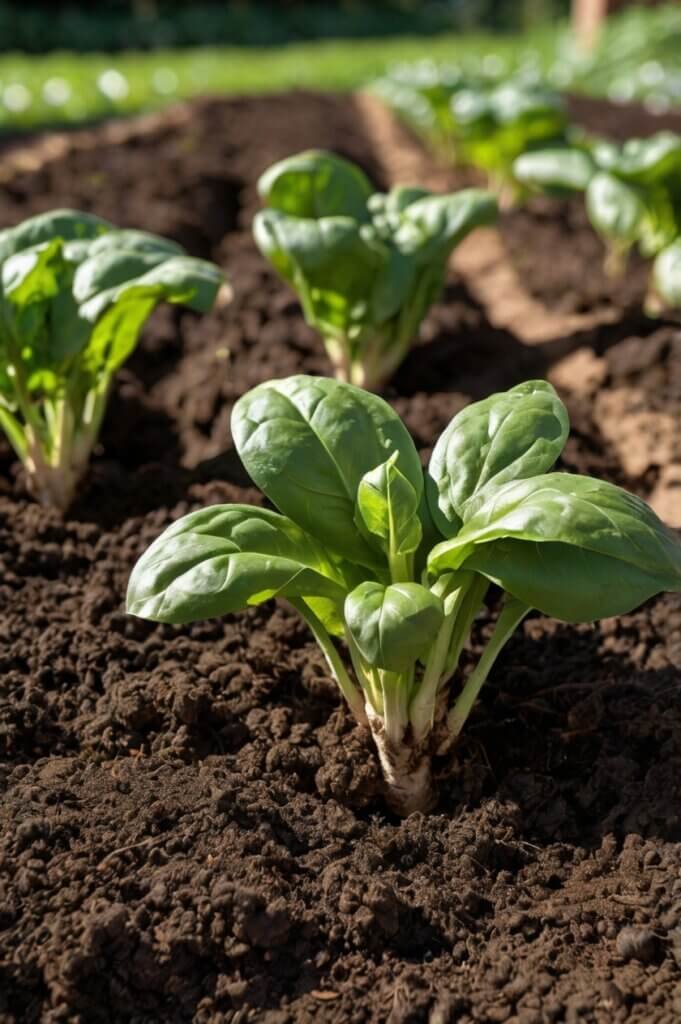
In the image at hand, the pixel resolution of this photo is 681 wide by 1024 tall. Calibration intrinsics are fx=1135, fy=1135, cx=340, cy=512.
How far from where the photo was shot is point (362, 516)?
89.4 inches

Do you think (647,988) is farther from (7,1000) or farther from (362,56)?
(362,56)

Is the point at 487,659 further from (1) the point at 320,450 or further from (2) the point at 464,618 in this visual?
(1) the point at 320,450

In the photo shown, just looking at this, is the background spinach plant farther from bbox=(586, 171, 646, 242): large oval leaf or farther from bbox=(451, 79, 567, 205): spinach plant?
bbox=(451, 79, 567, 205): spinach plant

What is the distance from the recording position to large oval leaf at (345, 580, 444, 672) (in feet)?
6.33

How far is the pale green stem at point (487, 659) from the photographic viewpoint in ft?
7.52

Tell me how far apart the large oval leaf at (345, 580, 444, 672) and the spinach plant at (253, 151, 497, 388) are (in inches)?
71.1

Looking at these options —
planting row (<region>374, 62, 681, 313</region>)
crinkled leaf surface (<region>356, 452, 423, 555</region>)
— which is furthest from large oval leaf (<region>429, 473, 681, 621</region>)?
A: planting row (<region>374, 62, 681, 313</region>)

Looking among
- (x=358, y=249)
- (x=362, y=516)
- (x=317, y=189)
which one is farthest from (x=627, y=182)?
(x=362, y=516)

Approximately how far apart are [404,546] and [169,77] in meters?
15.3

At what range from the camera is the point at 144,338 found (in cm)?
459

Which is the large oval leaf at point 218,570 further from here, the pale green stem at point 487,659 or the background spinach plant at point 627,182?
the background spinach plant at point 627,182

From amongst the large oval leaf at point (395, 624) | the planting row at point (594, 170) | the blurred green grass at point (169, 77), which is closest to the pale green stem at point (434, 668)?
the large oval leaf at point (395, 624)

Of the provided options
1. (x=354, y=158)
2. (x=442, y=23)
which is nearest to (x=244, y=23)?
(x=442, y=23)

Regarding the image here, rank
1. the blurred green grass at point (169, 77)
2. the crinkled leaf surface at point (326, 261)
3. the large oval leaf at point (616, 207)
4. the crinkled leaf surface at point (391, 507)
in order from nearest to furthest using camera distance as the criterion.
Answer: the crinkled leaf surface at point (391, 507) < the crinkled leaf surface at point (326, 261) < the large oval leaf at point (616, 207) < the blurred green grass at point (169, 77)
